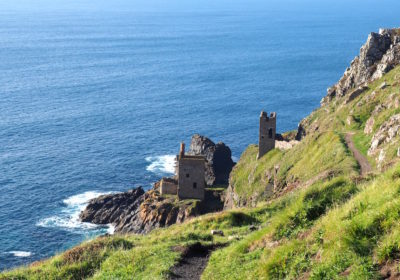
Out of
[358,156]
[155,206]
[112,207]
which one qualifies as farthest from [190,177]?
[358,156]

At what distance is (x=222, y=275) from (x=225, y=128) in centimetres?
11184

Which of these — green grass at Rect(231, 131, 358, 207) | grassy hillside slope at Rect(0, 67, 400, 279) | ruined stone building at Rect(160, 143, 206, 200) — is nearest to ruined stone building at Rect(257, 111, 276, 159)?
green grass at Rect(231, 131, 358, 207)

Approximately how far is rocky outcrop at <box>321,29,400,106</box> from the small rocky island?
2653 centimetres

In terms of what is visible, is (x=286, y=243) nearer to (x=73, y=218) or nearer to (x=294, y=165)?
(x=294, y=165)

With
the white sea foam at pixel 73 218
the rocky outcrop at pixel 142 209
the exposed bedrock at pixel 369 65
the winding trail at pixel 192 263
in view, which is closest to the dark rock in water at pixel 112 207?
the rocky outcrop at pixel 142 209

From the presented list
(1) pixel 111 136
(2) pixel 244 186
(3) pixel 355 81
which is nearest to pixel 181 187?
(2) pixel 244 186

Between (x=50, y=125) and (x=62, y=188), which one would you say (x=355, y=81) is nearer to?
(x=62, y=188)

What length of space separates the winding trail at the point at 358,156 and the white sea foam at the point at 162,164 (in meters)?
47.3

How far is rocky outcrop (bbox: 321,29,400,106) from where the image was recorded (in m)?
82.0

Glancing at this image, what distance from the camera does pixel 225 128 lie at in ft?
427

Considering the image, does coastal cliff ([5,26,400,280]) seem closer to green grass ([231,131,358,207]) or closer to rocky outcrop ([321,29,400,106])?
green grass ([231,131,358,207])

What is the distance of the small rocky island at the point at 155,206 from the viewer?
74.1 meters

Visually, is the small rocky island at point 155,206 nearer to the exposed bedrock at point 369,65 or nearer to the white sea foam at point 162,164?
the white sea foam at point 162,164

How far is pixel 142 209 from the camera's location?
7838cm
